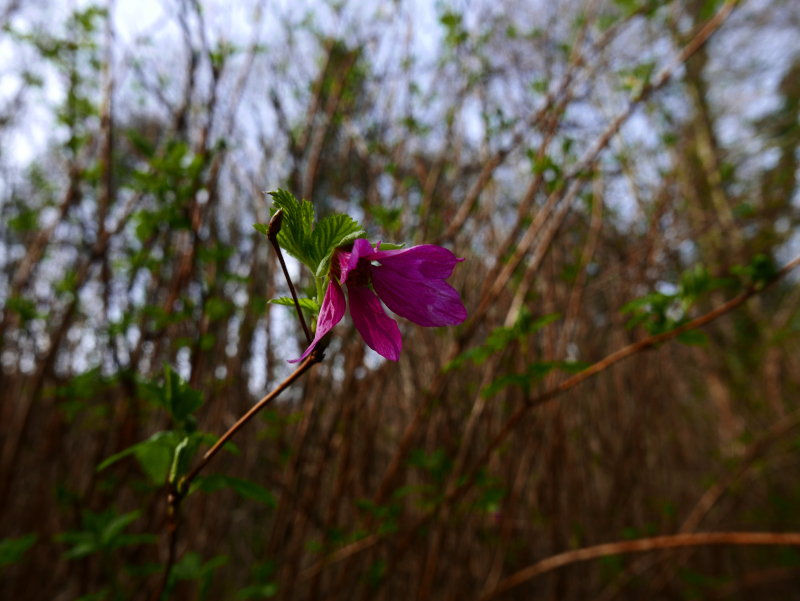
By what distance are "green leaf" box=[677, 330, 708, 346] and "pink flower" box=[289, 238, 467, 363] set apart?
1.81 feet

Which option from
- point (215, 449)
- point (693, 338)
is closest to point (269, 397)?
point (215, 449)

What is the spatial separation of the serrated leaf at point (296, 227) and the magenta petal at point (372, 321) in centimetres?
6

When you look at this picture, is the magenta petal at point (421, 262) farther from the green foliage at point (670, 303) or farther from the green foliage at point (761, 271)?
the green foliage at point (761, 271)

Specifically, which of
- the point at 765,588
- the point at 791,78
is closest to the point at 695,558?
the point at 765,588

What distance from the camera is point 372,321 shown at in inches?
18.3

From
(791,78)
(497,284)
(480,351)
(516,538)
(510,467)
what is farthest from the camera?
(791,78)

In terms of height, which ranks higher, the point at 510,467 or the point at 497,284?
the point at 497,284

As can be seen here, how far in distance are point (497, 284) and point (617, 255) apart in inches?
62.7

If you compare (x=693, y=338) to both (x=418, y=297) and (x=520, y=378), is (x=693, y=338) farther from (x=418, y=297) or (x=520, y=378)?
(x=418, y=297)

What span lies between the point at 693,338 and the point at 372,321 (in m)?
0.63

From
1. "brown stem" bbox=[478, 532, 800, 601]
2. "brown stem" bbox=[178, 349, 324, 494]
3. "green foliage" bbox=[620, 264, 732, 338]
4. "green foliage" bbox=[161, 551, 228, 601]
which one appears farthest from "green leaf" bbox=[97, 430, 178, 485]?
"brown stem" bbox=[478, 532, 800, 601]

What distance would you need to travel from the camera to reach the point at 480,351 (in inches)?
32.9

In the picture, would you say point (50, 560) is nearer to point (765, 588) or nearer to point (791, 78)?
point (765, 588)

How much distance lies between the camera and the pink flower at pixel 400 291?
0.44 meters
